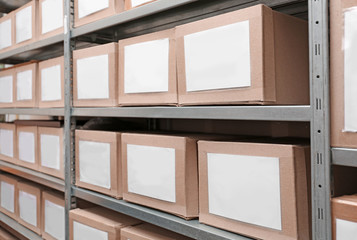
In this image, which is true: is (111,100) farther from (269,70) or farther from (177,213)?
(269,70)

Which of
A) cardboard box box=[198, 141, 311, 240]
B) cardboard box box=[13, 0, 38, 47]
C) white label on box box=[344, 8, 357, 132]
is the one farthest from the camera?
cardboard box box=[13, 0, 38, 47]

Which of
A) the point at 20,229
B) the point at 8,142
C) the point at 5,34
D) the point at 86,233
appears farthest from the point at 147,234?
the point at 5,34

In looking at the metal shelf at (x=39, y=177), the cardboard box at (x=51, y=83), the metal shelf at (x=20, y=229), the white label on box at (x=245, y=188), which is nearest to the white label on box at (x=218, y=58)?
the white label on box at (x=245, y=188)

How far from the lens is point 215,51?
1.00 meters

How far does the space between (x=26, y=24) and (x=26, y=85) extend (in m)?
0.34

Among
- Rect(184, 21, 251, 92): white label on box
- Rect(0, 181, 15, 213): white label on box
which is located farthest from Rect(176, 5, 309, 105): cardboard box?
Rect(0, 181, 15, 213): white label on box

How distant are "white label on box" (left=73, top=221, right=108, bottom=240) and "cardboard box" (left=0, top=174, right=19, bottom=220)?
2.53 feet

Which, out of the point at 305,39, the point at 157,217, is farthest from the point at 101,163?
the point at 305,39

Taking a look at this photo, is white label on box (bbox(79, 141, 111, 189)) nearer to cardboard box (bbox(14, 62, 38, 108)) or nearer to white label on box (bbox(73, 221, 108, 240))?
white label on box (bbox(73, 221, 108, 240))

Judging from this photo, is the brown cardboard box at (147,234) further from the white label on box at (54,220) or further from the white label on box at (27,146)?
the white label on box at (27,146)

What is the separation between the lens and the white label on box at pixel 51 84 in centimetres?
168

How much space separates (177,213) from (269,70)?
555 millimetres

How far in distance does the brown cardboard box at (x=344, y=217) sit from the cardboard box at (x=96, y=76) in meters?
0.89

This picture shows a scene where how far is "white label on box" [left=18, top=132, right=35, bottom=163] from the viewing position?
6.25ft
